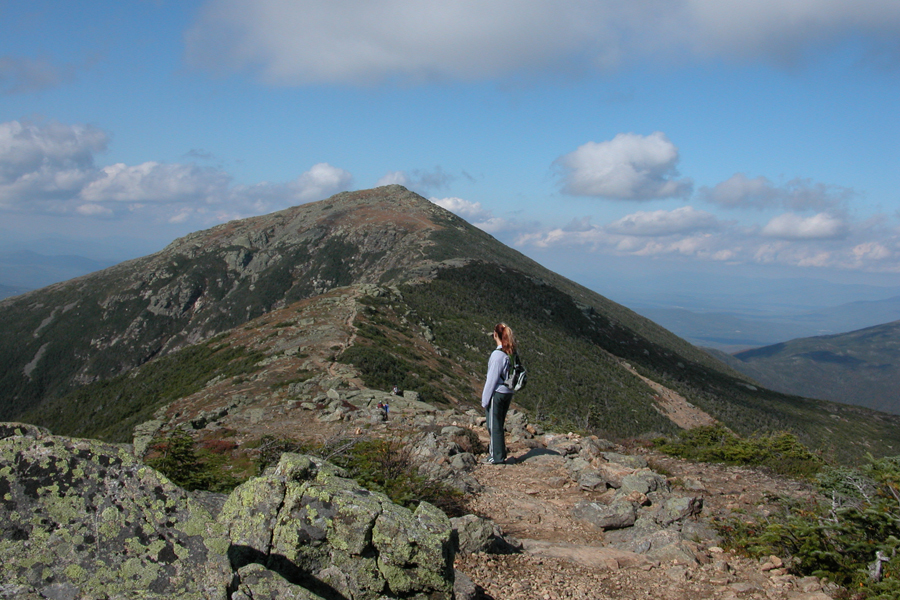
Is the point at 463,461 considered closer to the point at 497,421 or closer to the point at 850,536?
the point at 497,421

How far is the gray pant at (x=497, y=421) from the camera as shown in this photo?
9477 millimetres

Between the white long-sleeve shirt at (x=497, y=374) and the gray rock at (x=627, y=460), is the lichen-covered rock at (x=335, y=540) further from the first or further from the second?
the gray rock at (x=627, y=460)

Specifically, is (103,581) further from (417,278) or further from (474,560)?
(417,278)

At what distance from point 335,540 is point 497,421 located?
646 cm

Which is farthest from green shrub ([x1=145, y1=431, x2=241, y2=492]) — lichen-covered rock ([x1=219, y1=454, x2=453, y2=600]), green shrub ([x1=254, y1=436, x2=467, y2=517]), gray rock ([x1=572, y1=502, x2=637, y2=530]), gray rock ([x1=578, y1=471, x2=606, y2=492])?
gray rock ([x1=578, y1=471, x2=606, y2=492])

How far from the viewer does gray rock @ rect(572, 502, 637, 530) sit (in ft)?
24.3

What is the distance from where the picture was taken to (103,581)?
2.54 metres

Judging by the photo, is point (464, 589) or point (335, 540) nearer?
point (335, 540)

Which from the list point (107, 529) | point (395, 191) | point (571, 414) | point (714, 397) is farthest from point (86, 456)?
point (395, 191)

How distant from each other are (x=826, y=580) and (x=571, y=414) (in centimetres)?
3679

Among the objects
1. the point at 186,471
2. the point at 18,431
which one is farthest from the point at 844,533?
the point at 186,471

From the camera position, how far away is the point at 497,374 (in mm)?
9305

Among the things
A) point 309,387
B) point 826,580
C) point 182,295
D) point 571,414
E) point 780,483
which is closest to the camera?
A: point 826,580

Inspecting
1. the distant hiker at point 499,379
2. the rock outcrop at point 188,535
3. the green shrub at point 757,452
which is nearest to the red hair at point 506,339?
the distant hiker at point 499,379
